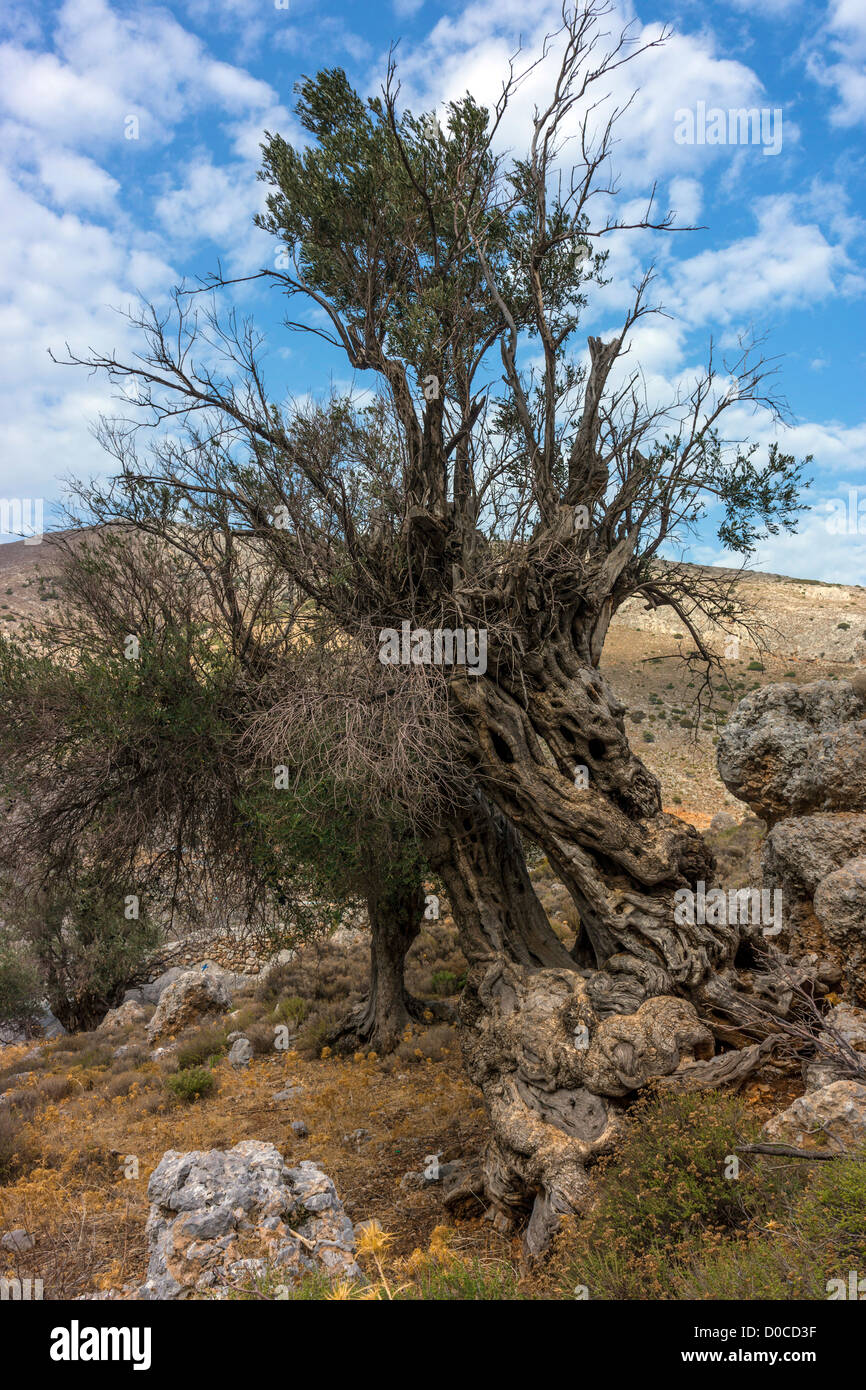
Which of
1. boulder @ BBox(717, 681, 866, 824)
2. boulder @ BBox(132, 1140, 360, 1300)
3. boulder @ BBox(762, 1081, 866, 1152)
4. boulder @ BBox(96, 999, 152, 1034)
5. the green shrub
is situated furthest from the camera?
boulder @ BBox(96, 999, 152, 1034)

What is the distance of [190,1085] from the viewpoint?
41.5 ft

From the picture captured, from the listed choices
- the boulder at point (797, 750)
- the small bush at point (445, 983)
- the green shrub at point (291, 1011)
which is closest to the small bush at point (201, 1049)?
the green shrub at point (291, 1011)

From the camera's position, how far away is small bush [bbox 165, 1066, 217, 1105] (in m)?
12.6

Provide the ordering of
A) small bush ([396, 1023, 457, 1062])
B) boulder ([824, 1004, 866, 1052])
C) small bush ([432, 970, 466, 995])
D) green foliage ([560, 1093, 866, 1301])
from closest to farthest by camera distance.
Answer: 1. green foliage ([560, 1093, 866, 1301])
2. boulder ([824, 1004, 866, 1052])
3. small bush ([396, 1023, 457, 1062])
4. small bush ([432, 970, 466, 995])

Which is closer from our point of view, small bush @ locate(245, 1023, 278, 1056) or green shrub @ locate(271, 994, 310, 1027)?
small bush @ locate(245, 1023, 278, 1056)

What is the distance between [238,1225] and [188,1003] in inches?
526

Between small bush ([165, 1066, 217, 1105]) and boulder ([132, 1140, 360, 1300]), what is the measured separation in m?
7.35

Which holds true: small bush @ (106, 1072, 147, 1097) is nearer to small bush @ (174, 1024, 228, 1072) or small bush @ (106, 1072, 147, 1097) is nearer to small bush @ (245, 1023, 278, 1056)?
small bush @ (174, 1024, 228, 1072)

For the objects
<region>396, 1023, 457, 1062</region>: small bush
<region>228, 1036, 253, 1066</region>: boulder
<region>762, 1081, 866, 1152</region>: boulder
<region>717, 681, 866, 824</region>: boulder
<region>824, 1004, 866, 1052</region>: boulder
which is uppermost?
<region>717, 681, 866, 824</region>: boulder

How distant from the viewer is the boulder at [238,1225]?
4902 millimetres

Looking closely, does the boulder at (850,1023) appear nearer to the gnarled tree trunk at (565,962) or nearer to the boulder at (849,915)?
the boulder at (849,915)

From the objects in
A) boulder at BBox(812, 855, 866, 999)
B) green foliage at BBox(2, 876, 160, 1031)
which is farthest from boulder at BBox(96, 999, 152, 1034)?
boulder at BBox(812, 855, 866, 999)

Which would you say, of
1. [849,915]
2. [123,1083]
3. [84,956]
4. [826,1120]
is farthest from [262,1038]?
[826,1120]
